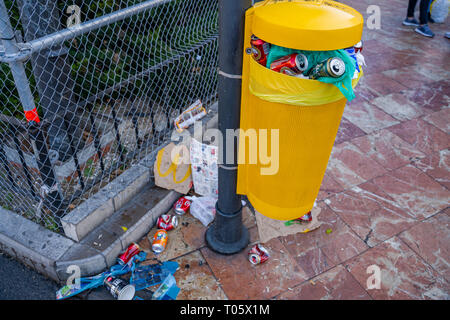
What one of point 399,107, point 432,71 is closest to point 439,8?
point 432,71

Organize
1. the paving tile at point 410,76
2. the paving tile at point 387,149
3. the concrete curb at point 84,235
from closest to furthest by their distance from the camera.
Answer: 1. the concrete curb at point 84,235
2. the paving tile at point 387,149
3. the paving tile at point 410,76

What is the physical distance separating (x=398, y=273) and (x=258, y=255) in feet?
3.53

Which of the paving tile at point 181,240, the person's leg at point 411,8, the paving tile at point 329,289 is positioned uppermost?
the person's leg at point 411,8

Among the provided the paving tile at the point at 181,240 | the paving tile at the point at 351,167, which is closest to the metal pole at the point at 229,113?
the paving tile at the point at 181,240

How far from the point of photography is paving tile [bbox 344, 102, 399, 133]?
4.46 meters

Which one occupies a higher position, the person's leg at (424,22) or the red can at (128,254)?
the person's leg at (424,22)

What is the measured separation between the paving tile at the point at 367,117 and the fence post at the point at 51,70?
3239mm

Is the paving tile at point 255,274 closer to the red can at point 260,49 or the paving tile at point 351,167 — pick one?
the paving tile at point 351,167

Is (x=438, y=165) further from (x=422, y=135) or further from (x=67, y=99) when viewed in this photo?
(x=67, y=99)

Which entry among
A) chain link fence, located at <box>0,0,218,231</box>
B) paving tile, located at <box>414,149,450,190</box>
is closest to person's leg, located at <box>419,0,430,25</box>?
paving tile, located at <box>414,149,450,190</box>

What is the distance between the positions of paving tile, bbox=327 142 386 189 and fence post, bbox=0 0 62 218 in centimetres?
260

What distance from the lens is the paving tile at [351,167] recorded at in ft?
12.1

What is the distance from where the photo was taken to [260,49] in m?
2.00

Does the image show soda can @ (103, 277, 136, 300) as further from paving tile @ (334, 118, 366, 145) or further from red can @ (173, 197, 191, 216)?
paving tile @ (334, 118, 366, 145)
